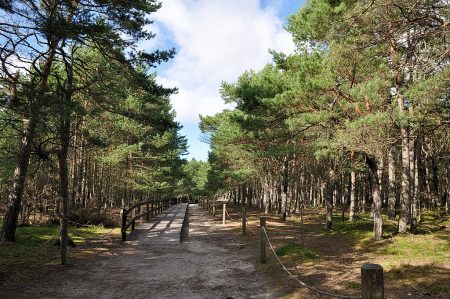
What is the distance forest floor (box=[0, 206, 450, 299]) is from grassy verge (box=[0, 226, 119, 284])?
30 mm

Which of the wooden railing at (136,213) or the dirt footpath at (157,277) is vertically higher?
the wooden railing at (136,213)

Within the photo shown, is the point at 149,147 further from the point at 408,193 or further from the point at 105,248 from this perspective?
the point at 408,193

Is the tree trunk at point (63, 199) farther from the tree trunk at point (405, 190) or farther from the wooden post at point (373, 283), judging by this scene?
the tree trunk at point (405, 190)

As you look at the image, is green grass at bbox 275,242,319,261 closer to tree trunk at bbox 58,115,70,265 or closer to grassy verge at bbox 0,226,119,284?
tree trunk at bbox 58,115,70,265

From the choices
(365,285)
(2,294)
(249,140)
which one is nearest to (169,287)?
(2,294)

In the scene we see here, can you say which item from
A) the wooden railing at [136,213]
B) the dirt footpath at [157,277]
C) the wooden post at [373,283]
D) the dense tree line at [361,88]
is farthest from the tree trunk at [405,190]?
the wooden post at [373,283]

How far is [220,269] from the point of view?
9.99m

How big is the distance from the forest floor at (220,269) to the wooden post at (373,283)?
3.71 metres

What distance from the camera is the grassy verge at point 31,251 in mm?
9000

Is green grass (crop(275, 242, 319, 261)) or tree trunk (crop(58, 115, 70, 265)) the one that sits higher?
tree trunk (crop(58, 115, 70, 265))

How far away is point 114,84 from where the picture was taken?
12344mm

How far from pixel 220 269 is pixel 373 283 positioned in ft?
22.4

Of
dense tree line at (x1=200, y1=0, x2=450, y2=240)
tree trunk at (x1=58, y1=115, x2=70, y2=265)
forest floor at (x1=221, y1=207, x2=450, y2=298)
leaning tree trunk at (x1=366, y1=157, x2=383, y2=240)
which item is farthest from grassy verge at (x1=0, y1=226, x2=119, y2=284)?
leaning tree trunk at (x1=366, y1=157, x2=383, y2=240)

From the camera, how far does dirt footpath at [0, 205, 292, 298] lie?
746 centimetres
